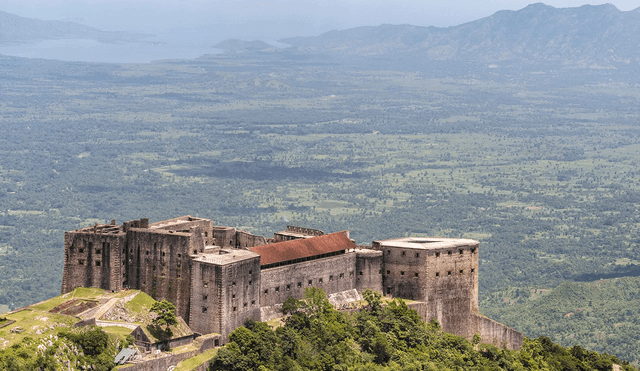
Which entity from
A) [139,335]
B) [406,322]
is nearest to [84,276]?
[139,335]

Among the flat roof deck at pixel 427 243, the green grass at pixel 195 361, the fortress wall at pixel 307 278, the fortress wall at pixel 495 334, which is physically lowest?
the fortress wall at pixel 495 334

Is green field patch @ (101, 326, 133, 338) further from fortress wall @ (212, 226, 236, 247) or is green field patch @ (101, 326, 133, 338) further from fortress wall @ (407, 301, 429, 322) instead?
fortress wall @ (407, 301, 429, 322)

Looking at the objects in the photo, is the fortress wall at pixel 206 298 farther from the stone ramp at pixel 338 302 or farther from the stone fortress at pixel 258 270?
the stone ramp at pixel 338 302

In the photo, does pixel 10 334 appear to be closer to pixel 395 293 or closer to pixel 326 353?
pixel 326 353

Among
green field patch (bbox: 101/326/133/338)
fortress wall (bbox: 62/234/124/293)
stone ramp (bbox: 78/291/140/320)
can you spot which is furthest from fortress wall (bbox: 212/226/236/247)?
green field patch (bbox: 101/326/133/338)

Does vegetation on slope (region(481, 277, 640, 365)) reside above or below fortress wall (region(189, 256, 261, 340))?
below

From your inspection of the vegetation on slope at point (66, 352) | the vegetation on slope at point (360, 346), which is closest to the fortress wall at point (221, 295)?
the vegetation on slope at point (360, 346)
